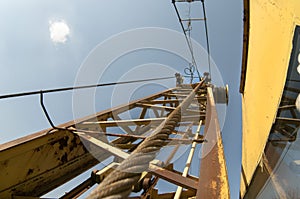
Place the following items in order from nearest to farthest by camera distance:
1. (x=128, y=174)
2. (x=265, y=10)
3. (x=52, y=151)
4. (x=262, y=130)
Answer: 1. (x=128, y=174)
2. (x=52, y=151)
3. (x=265, y=10)
4. (x=262, y=130)

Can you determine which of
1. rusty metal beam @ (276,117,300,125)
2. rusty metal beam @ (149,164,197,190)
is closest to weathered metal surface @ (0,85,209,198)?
rusty metal beam @ (149,164,197,190)

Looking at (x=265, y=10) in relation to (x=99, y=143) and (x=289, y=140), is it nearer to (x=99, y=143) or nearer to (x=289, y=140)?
(x=289, y=140)

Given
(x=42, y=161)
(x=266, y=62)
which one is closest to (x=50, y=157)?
(x=42, y=161)

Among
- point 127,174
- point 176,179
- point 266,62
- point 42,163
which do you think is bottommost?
point 42,163

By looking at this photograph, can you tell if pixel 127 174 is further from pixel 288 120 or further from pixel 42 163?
pixel 288 120

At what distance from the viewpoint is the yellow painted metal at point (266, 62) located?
8.51ft

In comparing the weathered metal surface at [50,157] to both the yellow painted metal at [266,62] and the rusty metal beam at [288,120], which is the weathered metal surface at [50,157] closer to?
the rusty metal beam at [288,120]

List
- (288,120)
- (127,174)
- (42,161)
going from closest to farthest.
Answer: (127,174)
(42,161)
(288,120)

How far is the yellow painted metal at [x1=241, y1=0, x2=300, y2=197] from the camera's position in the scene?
2.59 meters

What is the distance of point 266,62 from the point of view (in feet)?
11.7

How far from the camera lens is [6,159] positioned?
1956 mm

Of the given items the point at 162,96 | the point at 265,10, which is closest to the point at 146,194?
the point at 265,10

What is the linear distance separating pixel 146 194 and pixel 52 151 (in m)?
1.04

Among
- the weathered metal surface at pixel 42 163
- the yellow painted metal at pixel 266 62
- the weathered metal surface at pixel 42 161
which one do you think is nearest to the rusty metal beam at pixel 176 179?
the weathered metal surface at pixel 42 161
